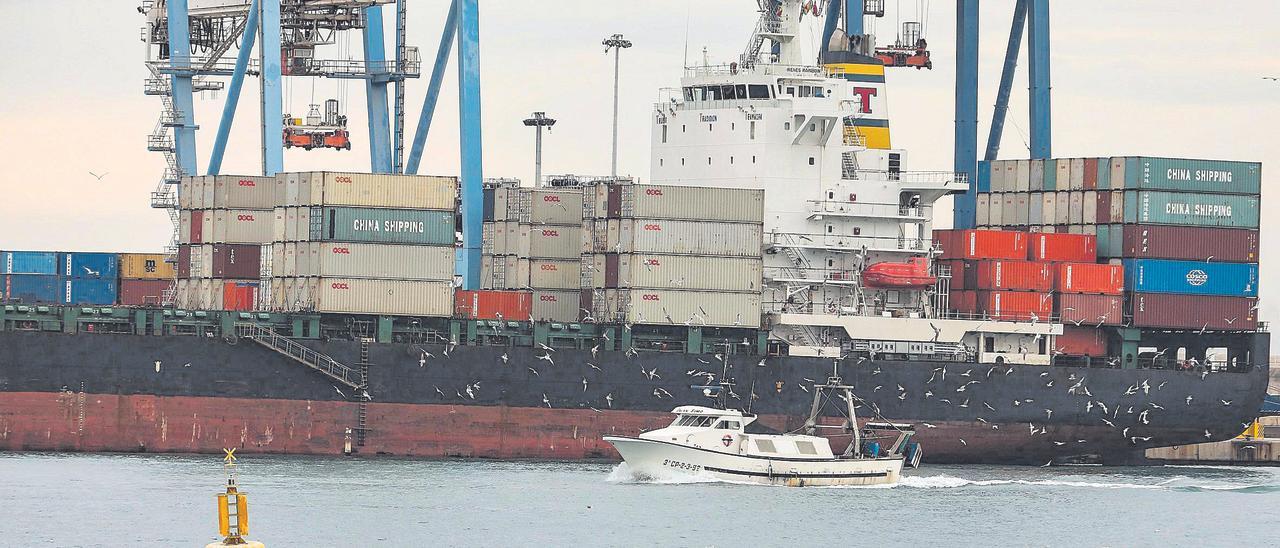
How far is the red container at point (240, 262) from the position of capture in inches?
2790

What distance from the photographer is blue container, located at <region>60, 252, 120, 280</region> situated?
257 ft

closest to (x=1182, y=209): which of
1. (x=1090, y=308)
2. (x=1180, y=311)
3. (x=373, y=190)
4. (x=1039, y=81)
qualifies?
(x=1180, y=311)

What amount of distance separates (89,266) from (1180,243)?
3739 cm

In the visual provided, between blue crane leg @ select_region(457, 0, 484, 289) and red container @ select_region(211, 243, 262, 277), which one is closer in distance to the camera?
red container @ select_region(211, 243, 262, 277)

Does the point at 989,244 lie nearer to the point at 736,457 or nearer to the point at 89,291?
the point at 736,457

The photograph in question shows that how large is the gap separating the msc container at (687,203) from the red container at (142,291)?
17544mm

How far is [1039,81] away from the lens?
9025cm

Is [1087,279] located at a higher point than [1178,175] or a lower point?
lower

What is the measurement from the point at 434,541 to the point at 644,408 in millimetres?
19084

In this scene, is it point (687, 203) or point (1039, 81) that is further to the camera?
point (1039, 81)

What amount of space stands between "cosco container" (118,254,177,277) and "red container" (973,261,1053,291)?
1101 inches

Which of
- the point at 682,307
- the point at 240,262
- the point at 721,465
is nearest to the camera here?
the point at 721,465

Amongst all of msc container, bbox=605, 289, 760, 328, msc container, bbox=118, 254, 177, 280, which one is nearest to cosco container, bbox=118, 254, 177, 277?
msc container, bbox=118, 254, 177, 280

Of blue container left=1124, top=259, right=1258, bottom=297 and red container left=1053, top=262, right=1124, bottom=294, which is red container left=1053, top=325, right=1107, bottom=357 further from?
blue container left=1124, top=259, right=1258, bottom=297
